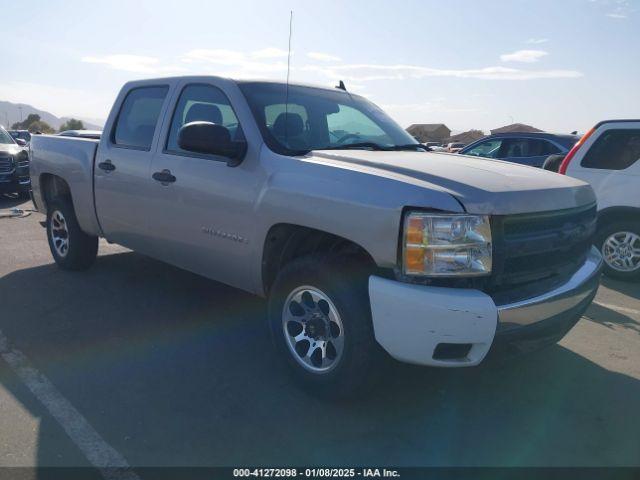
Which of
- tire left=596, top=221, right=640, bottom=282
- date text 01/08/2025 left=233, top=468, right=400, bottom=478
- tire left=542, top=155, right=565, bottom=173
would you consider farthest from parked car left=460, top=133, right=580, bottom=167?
date text 01/08/2025 left=233, top=468, right=400, bottom=478

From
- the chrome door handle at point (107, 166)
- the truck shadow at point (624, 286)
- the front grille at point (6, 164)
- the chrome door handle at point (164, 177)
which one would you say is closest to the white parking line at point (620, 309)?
the truck shadow at point (624, 286)

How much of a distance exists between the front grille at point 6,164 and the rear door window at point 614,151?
10.9m

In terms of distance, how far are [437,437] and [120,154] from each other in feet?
11.6

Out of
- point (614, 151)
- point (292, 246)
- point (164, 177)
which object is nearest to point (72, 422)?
point (292, 246)

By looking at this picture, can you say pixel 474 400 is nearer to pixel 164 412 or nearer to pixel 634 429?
pixel 634 429

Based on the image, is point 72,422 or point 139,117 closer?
→ point 72,422

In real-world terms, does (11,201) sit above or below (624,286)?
below

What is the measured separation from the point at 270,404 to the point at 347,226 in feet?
3.84

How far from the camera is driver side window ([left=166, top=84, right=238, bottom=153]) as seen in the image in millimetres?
4160

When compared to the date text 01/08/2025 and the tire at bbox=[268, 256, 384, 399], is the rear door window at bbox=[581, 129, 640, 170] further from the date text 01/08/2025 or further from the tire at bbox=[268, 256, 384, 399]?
the date text 01/08/2025

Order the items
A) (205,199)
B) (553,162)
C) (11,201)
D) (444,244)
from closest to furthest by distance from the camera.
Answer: (444,244)
(205,199)
(553,162)
(11,201)

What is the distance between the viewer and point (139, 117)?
197 inches

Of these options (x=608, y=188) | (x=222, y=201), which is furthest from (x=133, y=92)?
(x=608, y=188)

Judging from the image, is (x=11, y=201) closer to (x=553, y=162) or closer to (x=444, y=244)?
(x=553, y=162)
